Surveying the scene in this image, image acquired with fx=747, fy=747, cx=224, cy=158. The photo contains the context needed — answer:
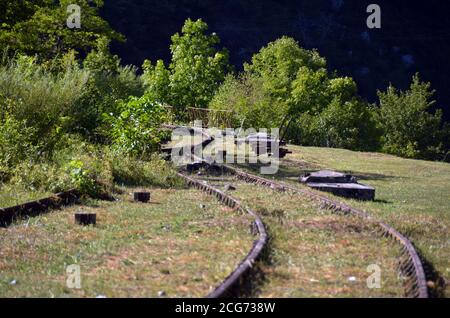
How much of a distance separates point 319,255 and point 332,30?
131 m

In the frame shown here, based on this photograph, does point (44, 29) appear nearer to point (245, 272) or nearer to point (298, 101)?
point (245, 272)

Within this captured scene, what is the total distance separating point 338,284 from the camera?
7.84m

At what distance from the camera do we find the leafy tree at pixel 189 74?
49.0m

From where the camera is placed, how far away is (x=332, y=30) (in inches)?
5394

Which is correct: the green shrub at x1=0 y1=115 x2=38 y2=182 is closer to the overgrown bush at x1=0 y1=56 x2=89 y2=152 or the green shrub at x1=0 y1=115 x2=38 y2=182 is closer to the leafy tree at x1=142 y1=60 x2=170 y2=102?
the overgrown bush at x1=0 y1=56 x2=89 y2=152

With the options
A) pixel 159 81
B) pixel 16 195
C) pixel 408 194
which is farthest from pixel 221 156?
pixel 159 81

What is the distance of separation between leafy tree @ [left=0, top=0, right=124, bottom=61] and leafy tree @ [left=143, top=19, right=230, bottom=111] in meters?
14.5

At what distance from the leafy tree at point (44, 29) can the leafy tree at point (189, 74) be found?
14458 mm

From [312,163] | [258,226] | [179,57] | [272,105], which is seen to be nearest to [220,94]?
[272,105]

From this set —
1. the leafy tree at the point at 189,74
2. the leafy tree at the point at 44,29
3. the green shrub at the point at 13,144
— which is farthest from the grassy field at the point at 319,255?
the leafy tree at the point at 189,74

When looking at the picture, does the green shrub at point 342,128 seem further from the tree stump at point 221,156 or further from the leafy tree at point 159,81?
the tree stump at point 221,156
